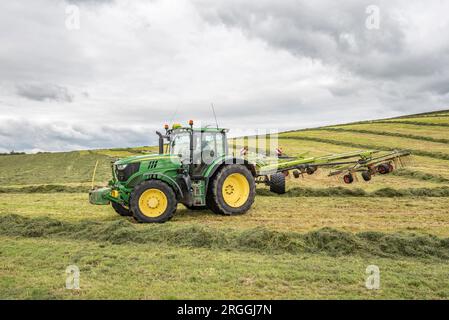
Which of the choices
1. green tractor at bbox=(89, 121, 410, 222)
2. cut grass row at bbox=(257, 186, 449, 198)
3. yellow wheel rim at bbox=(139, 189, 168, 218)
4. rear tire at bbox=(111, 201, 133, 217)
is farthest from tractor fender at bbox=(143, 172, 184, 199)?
cut grass row at bbox=(257, 186, 449, 198)

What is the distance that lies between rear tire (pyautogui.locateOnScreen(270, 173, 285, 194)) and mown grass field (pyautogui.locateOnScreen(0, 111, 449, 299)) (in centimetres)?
102

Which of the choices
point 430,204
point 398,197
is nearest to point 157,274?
point 430,204

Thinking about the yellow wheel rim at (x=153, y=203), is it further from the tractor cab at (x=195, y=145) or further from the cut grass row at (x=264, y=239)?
the tractor cab at (x=195, y=145)

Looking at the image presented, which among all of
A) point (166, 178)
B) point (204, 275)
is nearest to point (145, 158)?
point (166, 178)

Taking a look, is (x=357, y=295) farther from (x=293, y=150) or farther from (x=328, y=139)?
(x=328, y=139)

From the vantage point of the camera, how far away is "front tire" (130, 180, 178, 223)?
978cm

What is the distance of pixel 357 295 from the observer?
203 inches

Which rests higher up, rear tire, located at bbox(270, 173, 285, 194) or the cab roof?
the cab roof

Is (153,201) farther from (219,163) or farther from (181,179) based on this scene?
(219,163)

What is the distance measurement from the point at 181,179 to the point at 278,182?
4.45 m

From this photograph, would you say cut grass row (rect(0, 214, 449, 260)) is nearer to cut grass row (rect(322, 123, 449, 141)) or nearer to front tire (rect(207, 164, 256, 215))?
front tire (rect(207, 164, 256, 215))

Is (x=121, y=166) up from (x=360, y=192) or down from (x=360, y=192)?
up

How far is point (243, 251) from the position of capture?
7.31 m

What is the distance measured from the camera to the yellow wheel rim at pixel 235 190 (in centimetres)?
1121
